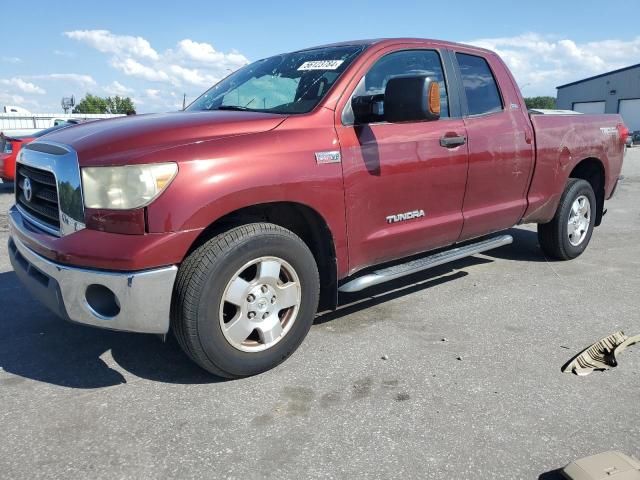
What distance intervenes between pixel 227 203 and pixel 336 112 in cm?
96

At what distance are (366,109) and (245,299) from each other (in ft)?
4.54

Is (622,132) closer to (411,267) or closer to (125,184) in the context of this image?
(411,267)

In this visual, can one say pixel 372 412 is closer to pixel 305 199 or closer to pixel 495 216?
pixel 305 199

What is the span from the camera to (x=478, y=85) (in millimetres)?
4410

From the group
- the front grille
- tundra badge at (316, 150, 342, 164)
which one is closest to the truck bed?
tundra badge at (316, 150, 342, 164)

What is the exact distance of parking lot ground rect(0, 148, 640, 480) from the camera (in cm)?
236

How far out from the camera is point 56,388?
3.00 m

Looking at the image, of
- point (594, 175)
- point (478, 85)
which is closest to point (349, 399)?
point (478, 85)

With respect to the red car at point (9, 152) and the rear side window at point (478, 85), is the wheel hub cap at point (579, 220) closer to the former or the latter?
the rear side window at point (478, 85)

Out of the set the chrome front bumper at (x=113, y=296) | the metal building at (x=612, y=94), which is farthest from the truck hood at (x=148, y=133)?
the metal building at (x=612, y=94)

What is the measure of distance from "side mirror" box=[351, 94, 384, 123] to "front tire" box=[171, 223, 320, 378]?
889mm

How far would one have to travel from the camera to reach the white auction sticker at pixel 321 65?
11.8ft

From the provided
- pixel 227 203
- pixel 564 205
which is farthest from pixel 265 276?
pixel 564 205

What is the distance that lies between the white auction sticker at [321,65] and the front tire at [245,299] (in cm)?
124
